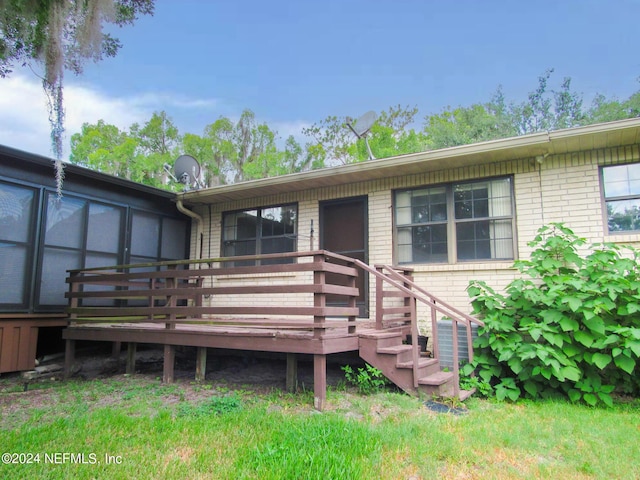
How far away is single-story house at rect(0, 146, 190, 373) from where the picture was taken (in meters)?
6.27

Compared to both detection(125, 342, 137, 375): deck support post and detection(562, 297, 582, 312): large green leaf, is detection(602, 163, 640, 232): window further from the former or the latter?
detection(125, 342, 137, 375): deck support post

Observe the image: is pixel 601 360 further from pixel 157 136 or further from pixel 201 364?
pixel 157 136

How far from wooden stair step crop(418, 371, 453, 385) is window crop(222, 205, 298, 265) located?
3753 millimetres

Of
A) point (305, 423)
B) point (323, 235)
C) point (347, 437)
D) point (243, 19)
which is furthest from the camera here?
point (243, 19)

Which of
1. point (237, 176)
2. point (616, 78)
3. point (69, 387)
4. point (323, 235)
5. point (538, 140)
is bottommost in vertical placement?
point (69, 387)

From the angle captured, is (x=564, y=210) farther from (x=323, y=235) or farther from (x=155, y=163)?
(x=155, y=163)

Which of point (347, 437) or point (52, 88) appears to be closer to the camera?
point (347, 437)

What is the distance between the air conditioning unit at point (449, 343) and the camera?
17.9 feet

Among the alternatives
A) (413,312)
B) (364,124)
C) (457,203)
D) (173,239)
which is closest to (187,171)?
(173,239)

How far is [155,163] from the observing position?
2511cm

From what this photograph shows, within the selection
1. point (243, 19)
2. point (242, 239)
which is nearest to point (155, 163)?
point (243, 19)

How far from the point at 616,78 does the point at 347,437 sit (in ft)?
85.7

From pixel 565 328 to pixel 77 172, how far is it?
7.08m

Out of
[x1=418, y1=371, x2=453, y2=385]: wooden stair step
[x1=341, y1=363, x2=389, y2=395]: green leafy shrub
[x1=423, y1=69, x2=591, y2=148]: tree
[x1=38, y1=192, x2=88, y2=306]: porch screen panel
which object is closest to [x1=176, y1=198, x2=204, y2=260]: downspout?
[x1=38, y1=192, x2=88, y2=306]: porch screen panel
